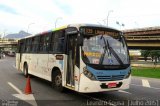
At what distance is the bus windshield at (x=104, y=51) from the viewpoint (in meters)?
11.4

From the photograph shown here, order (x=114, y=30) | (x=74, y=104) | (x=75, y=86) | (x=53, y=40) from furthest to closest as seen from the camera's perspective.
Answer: (x=53, y=40), (x=114, y=30), (x=75, y=86), (x=74, y=104)

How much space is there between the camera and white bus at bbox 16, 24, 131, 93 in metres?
11.3

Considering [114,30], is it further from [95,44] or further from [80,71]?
[80,71]

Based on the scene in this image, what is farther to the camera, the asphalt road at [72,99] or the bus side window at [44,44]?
the bus side window at [44,44]

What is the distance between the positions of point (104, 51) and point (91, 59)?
0.64 metres

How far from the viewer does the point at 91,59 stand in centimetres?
1140

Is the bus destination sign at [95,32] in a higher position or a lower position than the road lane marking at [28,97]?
higher

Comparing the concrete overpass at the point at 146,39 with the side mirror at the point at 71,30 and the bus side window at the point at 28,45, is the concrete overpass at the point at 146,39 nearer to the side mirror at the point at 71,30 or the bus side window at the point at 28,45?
the bus side window at the point at 28,45

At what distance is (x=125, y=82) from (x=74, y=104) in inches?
92.7

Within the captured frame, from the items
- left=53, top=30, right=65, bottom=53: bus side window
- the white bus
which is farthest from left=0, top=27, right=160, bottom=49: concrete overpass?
the white bus

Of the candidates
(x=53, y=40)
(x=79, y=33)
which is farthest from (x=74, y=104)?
(x=53, y=40)

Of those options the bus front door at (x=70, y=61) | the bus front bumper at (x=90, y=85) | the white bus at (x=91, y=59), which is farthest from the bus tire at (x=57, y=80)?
the bus front bumper at (x=90, y=85)

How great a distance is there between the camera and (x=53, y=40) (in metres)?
14.8

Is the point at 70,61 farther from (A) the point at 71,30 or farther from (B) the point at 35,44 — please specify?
(B) the point at 35,44
